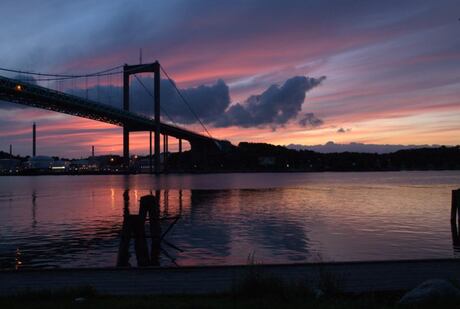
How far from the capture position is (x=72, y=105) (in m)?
66.6

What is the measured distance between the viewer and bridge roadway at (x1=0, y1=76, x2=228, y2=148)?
56594mm


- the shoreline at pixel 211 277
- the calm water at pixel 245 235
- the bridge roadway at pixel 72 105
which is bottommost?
the calm water at pixel 245 235

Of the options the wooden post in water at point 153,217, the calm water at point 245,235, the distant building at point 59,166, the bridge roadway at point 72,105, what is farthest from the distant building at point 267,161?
the wooden post in water at point 153,217

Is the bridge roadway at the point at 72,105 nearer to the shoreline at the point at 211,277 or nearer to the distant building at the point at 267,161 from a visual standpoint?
the shoreline at the point at 211,277

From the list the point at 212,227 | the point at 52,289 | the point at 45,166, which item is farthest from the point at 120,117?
the point at 45,166

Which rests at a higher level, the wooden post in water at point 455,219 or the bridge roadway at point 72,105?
the bridge roadway at point 72,105

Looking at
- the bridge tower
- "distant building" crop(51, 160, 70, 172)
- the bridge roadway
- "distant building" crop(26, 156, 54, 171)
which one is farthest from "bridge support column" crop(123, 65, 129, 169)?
"distant building" crop(26, 156, 54, 171)

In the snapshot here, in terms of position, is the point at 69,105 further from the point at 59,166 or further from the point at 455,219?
the point at 59,166

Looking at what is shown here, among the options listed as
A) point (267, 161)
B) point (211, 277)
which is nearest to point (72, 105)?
point (211, 277)

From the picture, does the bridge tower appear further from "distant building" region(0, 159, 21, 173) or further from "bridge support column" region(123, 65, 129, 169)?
"distant building" region(0, 159, 21, 173)

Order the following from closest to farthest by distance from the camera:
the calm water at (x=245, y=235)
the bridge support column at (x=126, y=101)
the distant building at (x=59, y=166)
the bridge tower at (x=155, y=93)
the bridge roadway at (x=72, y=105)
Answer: the calm water at (x=245, y=235), the bridge roadway at (x=72, y=105), the bridge tower at (x=155, y=93), the bridge support column at (x=126, y=101), the distant building at (x=59, y=166)

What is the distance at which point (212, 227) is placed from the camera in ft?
70.4

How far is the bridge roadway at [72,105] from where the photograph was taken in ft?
186

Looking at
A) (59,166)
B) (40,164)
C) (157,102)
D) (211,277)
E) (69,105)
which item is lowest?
(211,277)
